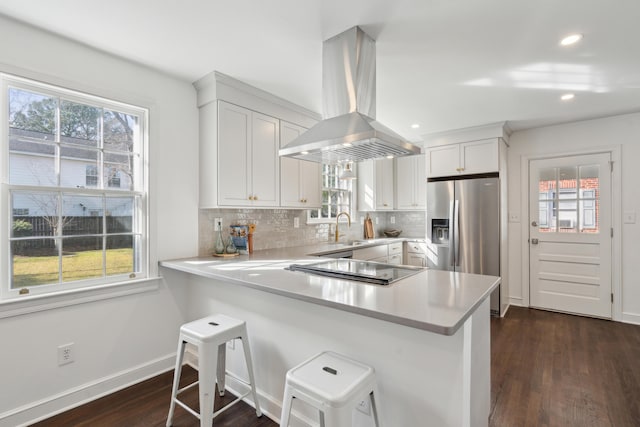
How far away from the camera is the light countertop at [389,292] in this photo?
3.91 ft

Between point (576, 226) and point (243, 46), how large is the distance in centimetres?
438

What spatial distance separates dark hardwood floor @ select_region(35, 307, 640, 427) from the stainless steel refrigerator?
3.06 feet

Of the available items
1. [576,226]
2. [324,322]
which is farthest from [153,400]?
[576,226]

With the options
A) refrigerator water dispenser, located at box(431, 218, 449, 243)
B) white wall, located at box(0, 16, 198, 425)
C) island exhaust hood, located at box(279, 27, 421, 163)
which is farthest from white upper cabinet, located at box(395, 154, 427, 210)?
white wall, located at box(0, 16, 198, 425)

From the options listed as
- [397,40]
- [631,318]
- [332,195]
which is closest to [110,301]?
[397,40]

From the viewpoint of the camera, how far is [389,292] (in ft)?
4.99

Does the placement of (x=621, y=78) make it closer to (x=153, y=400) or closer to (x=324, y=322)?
(x=324, y=322)

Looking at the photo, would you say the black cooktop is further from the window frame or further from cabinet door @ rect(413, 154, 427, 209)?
cabinet door @ rect(413, 154, 427, 209)

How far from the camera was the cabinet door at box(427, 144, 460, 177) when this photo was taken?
4177 millimetres

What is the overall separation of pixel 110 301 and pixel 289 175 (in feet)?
6.36

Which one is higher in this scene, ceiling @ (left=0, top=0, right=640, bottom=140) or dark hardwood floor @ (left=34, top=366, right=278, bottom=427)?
ceiling @ (left=0, top=0, right=640, bottom=140)

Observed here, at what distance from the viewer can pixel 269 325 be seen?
2002mm

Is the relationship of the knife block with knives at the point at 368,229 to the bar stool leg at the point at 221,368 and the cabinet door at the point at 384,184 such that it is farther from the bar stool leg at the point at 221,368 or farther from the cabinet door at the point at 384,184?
the bar stool leg at the point at 221,368

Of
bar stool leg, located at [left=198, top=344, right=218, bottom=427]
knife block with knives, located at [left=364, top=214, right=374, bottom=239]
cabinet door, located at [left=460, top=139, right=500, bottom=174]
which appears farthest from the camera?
knife block with knives, located at [left=364, top=214, right=374, bottom=239]
